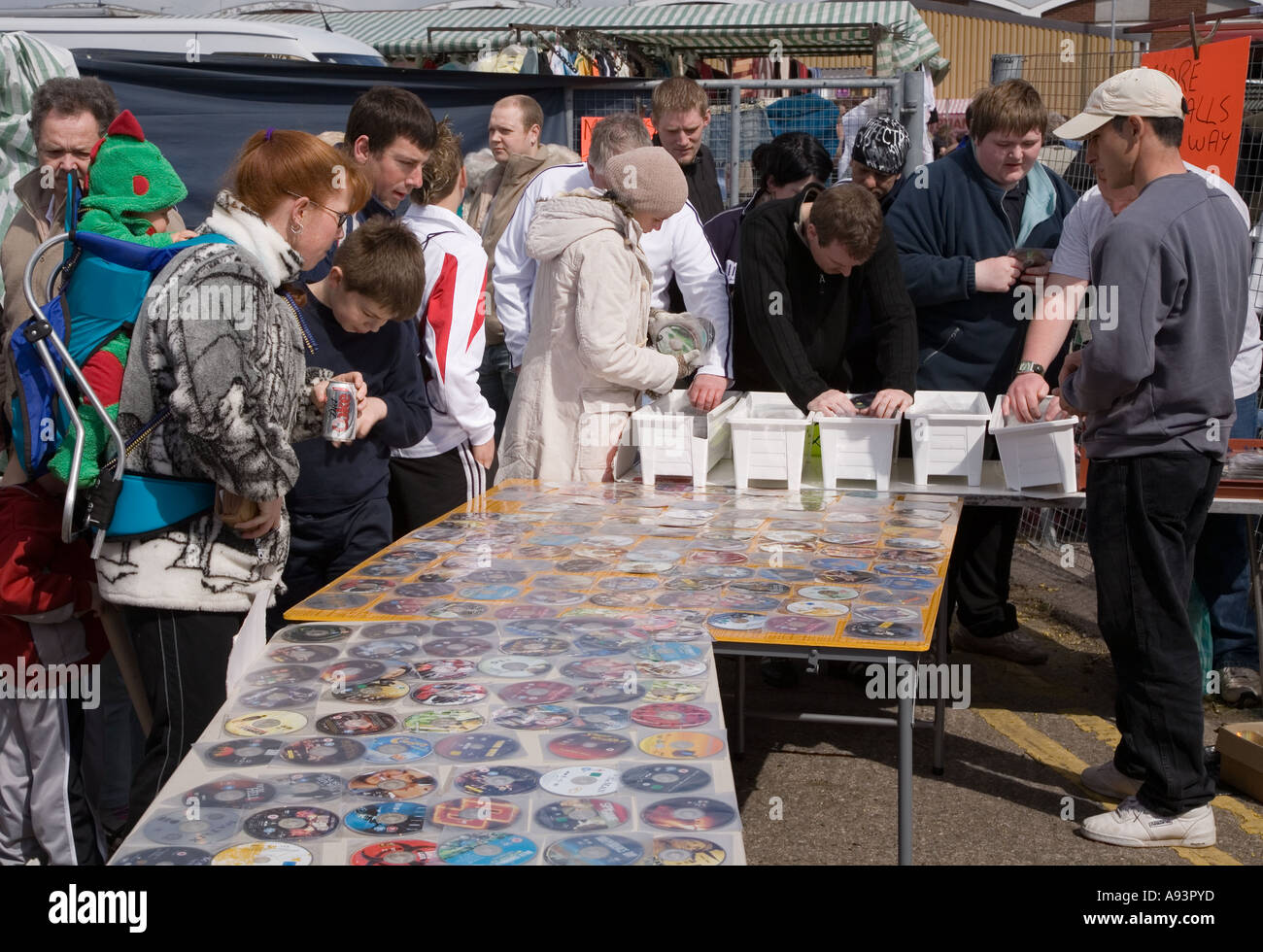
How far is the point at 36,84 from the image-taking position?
5.36 metres

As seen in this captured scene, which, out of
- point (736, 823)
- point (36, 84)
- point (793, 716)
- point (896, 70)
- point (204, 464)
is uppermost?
point (896, 70)

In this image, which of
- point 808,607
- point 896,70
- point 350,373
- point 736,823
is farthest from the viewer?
point 896,70

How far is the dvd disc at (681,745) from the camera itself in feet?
6.82

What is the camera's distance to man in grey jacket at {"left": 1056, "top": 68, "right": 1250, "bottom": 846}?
10.6 ft

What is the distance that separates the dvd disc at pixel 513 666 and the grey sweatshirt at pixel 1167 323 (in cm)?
176

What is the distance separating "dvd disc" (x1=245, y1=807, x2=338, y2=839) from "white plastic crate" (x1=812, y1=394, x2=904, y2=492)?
2453 mm

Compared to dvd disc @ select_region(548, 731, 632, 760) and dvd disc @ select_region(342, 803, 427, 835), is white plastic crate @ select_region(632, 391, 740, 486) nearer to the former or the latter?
dvd disc @ select_region(548, 731, 632, 760)

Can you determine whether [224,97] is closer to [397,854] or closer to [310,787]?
[310,787]

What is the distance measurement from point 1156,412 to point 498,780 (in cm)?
221

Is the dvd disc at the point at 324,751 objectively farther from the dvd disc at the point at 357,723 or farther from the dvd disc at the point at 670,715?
the dvd disc at the point at 670,715

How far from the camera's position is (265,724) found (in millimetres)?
2186
